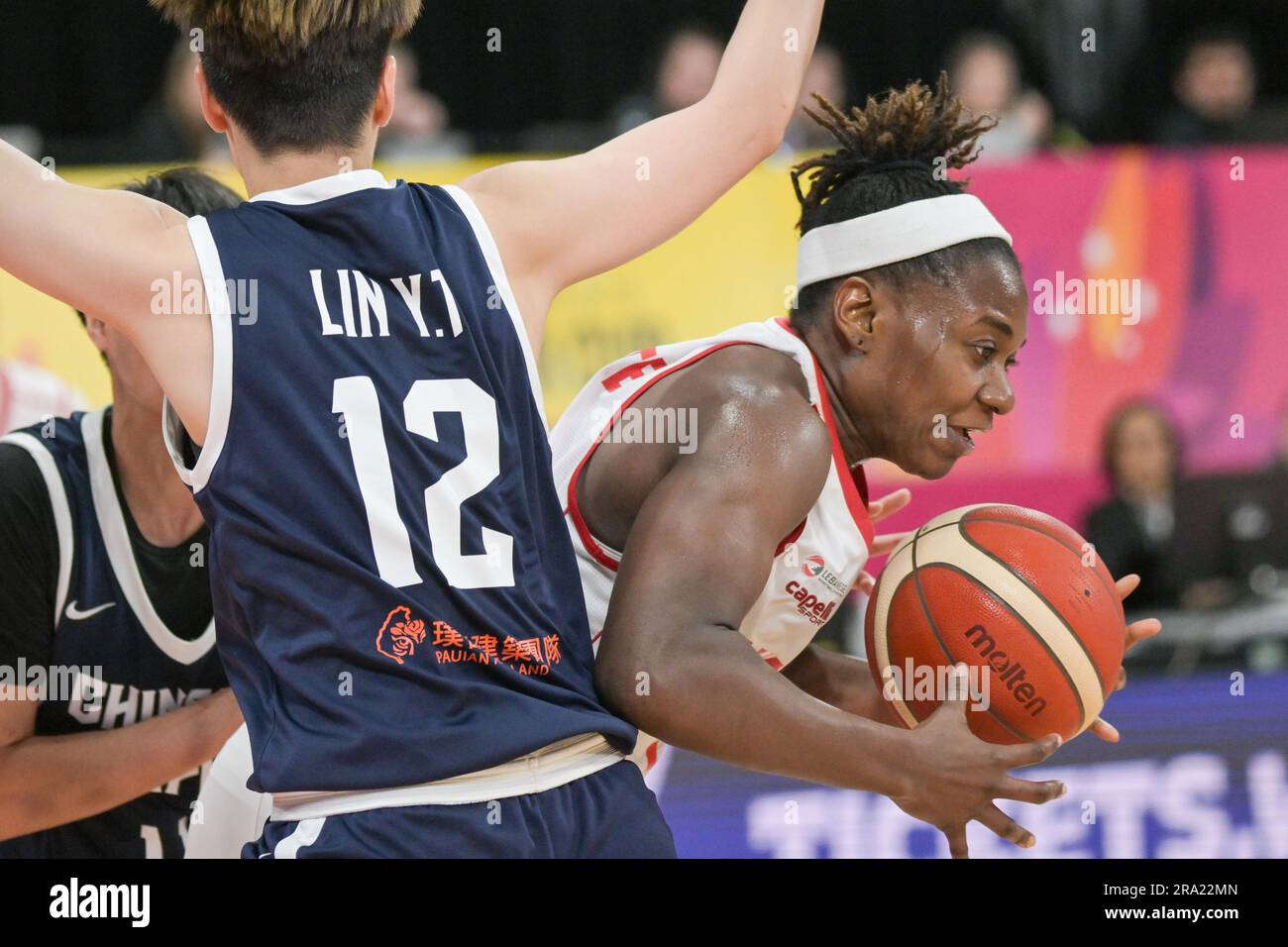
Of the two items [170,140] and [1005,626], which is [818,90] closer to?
[170,140]

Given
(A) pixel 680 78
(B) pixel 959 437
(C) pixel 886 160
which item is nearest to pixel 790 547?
(B) pixel 959 437

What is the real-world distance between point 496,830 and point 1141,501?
5315 mm

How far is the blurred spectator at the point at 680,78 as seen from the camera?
749 centimetres

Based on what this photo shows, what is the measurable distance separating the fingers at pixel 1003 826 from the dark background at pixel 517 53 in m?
5.53

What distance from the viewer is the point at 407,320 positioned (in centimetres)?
222

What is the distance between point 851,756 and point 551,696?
0.48 meters

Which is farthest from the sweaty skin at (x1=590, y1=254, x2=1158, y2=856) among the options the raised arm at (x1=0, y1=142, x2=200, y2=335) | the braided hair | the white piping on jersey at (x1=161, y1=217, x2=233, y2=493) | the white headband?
the raised arm at (x1=0, y1=142, x2=200, y2=335)

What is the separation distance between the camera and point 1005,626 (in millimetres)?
2895

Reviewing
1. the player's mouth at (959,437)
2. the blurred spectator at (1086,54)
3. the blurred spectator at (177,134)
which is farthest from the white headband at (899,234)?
the blurred spectator at (1086,54)

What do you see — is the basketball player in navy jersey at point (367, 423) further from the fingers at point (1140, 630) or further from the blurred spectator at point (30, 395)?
the blurred spectator at point (30, 395)

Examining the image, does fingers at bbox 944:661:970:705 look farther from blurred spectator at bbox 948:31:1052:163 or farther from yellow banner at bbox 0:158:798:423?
blurred spectator at bbox 948:31:1052:163

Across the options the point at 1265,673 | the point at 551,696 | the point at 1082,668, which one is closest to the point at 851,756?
the point at 551,696

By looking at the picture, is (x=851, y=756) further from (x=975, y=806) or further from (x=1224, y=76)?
(x=1224, y=76)
